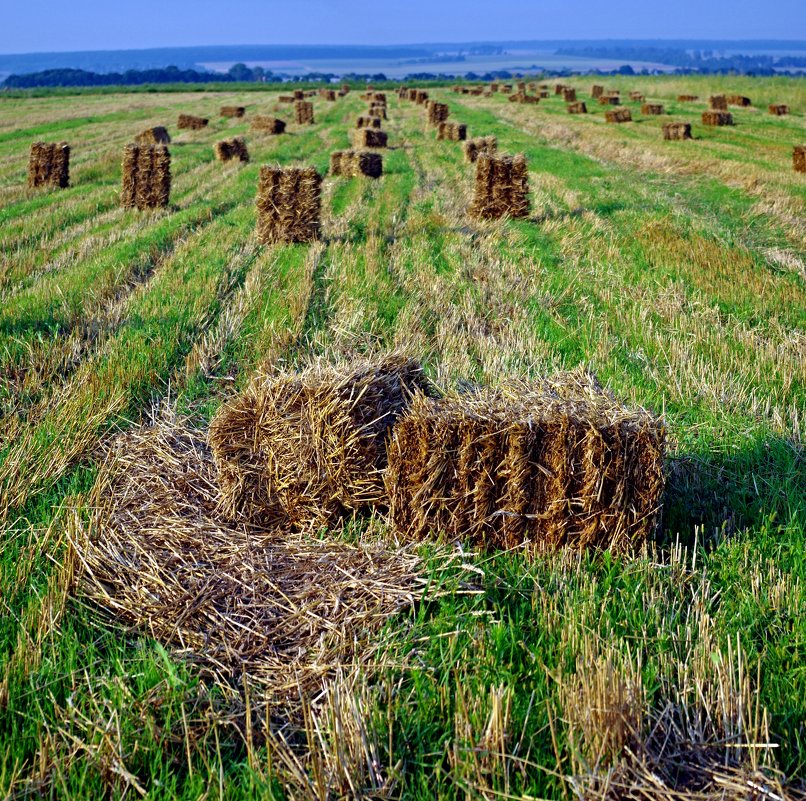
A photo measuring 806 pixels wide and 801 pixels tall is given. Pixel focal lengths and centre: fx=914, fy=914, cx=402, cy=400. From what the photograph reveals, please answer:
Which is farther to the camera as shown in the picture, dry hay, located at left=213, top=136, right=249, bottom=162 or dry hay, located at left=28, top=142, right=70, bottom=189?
dry hay, located at left=213, top=136, right=249, bottom=162

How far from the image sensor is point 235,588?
161 inches

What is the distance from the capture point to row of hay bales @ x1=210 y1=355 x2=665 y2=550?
4.35 m

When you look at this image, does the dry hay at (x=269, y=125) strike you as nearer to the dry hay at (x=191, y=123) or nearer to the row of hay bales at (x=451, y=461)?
the dry hay at (x=191, y=123)

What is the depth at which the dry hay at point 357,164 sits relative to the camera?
1984cm

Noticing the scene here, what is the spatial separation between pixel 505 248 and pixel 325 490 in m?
8.19

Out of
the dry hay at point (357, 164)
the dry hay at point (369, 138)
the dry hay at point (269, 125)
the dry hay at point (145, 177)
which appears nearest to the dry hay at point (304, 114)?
the dry hay at point (269, 125)

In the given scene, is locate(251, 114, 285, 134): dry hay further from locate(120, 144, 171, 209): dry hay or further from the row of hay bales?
the row of hay bales

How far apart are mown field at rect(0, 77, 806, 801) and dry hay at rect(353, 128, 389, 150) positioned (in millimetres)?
10521

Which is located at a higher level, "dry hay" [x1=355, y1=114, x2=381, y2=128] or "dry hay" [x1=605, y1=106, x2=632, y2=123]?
"dry hay" [x1=605, y1=106, x2=632, y2=123]

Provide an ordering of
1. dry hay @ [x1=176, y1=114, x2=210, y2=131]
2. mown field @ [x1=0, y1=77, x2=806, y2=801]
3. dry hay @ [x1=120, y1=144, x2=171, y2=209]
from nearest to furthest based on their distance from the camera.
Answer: mown field @ [x1=0, y1=77, x2=806, y2=801] → dry hay @ [x1=120, y1=144, x2=171, y2=209] → dry hay @ [x1=176, y1=114, x2=210, y2=131]

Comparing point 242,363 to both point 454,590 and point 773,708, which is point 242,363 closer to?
point 454,590

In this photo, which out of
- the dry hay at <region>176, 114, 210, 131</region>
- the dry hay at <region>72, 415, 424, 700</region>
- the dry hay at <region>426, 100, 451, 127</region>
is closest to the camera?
the dry hay at <region>72, 415, 424, 700</region>

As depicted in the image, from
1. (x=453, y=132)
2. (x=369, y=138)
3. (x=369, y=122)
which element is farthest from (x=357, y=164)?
(x=369, y=122)

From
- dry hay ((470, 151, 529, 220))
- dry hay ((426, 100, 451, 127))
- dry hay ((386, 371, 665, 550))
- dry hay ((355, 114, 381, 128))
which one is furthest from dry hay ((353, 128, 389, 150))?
dry hay ((386, 371, 665, 550))
